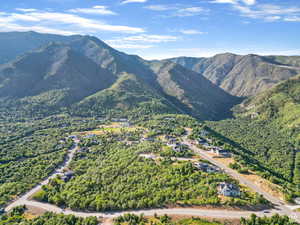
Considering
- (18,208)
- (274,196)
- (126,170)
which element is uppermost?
(274,196)

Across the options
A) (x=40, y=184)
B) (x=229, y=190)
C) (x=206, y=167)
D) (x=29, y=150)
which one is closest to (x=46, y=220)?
(x=40, y=184)

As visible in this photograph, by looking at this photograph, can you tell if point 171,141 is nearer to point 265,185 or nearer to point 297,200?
point 265,185

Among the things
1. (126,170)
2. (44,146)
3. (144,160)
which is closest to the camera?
(126,170)

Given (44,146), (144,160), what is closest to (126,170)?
(144,160)

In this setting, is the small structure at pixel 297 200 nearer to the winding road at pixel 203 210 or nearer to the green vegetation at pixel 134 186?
the winding road at pixel 203 210

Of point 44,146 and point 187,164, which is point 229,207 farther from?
point 44,146

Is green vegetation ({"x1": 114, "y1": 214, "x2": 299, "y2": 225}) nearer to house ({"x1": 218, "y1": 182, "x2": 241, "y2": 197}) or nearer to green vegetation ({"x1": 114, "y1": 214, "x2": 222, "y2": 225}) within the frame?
green vegetation ({"x1": 114, "y1": 214, "x2": 222, "y2": 225})
